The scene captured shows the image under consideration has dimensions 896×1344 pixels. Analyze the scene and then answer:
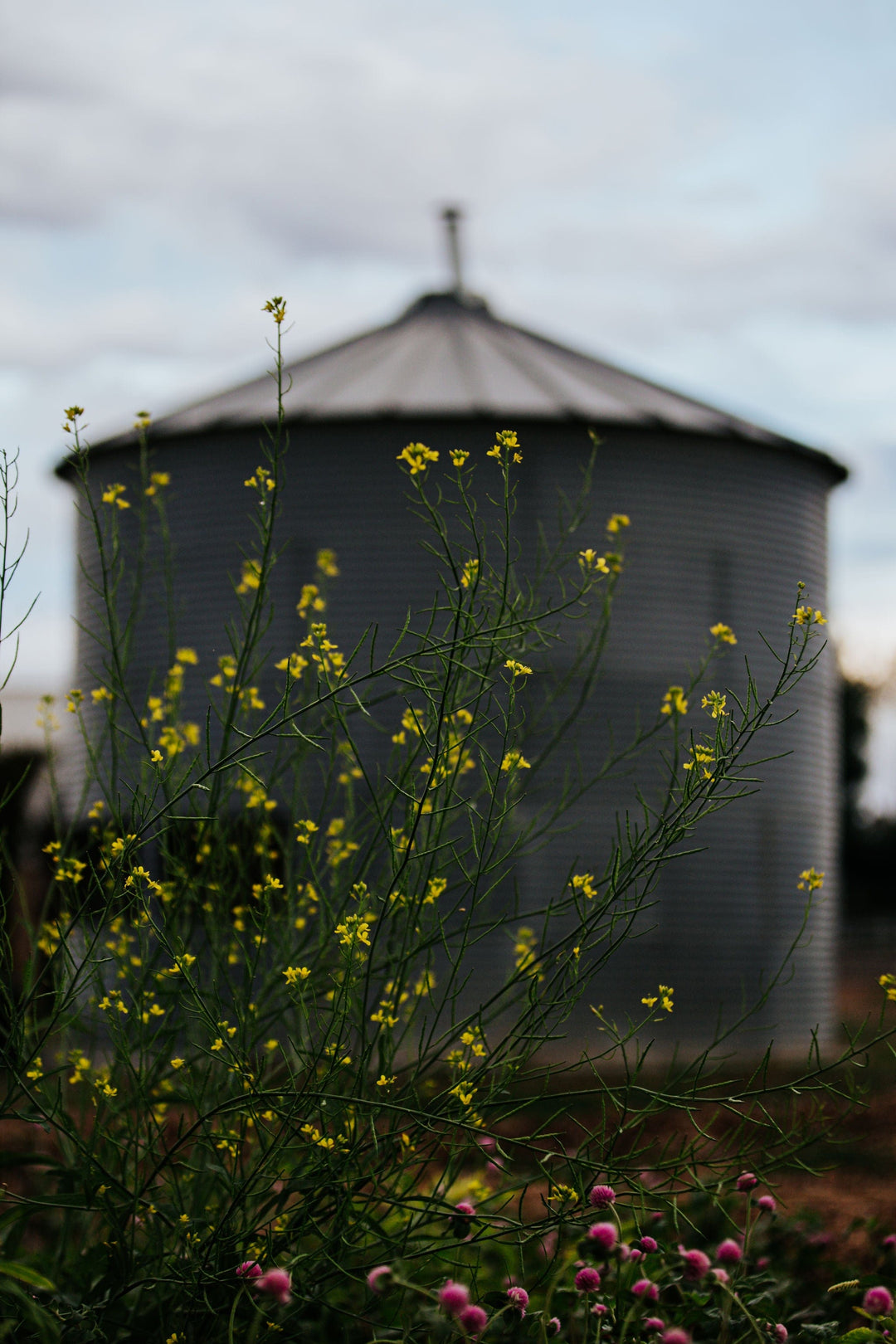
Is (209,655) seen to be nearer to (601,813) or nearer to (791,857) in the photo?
(601,813)

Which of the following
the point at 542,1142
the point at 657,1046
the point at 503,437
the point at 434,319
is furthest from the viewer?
the point at 434,319

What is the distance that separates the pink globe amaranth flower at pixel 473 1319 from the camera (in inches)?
74.0

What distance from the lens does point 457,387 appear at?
1153cm

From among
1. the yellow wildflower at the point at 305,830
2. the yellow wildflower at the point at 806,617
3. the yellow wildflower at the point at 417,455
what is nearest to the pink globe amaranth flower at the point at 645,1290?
the yellow wildflower at the point at 305,830

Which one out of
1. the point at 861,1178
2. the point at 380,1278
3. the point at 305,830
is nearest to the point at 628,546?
the point at 861,1178

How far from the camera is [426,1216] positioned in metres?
2.25

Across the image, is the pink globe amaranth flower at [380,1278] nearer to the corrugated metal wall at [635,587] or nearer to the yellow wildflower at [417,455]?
the yellow wildflower at [417,455]

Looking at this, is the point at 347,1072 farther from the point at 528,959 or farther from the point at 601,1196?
the point at 601,1196

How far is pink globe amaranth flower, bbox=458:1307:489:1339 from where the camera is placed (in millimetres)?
1879

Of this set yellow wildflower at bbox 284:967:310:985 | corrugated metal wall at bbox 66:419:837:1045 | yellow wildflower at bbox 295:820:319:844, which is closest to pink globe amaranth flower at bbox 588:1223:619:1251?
yellow wildflower at bbox 284:967:310:985

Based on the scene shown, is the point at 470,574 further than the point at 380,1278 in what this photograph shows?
Yes

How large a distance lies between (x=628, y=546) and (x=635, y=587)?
96 cm

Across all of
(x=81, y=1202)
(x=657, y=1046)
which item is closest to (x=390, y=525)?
(x=657, y=1046)

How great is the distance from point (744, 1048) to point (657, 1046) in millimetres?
1025
